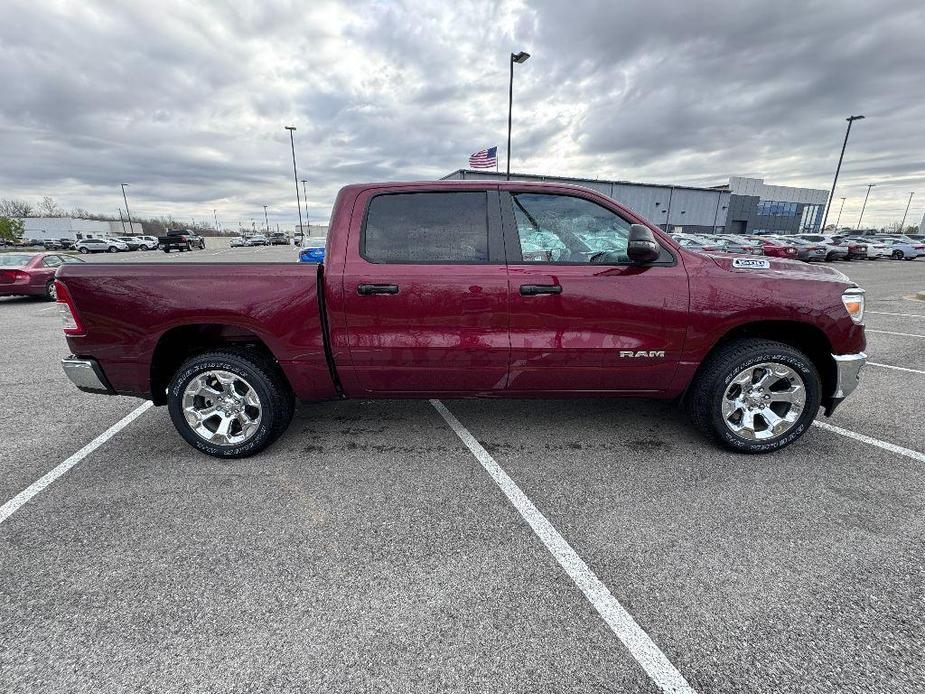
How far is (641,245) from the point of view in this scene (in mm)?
2814

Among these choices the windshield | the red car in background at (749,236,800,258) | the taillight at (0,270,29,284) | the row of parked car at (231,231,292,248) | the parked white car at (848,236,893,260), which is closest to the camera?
the taillight at (0,270,29,284)

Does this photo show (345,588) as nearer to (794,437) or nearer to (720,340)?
(720,340)

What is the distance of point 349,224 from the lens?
3.15 meters

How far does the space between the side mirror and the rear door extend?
2.65 ft

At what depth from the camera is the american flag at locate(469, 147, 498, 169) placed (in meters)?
17.2

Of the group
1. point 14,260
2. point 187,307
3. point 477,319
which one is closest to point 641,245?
point 477,319

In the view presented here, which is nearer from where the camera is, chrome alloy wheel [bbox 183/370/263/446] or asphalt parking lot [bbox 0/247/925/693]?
asphalt parking lot [bbox 0/247/925/693]

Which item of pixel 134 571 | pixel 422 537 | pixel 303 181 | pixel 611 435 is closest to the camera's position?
pixel 134 571

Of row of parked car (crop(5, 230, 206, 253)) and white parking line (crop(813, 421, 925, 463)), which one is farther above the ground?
white parking line (crop(813, 421, 925, 463))

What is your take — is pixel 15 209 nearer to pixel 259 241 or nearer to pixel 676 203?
pixel 259 241

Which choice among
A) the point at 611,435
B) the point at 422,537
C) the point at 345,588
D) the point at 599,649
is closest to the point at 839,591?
the point at 599,649

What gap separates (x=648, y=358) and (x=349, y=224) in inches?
88.9

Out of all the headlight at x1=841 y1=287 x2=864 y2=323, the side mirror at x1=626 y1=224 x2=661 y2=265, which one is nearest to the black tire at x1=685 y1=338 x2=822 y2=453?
the headlight at x1=841 y1=287 x2=864 y2=323

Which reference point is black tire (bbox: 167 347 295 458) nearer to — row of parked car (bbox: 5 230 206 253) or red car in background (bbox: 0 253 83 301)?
red car in background (bbox: 0 253 83 301)
